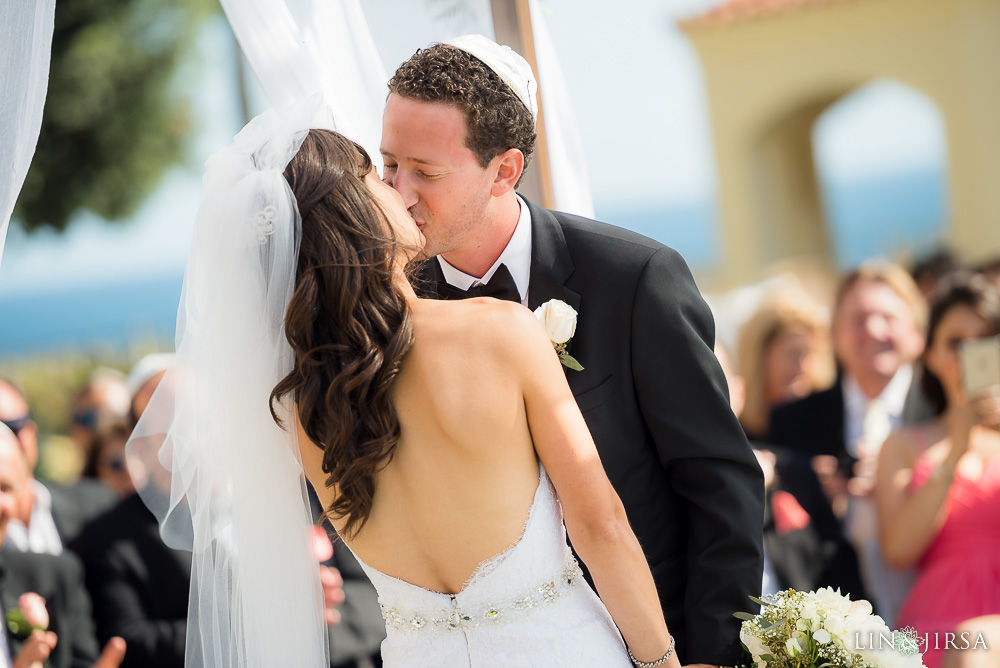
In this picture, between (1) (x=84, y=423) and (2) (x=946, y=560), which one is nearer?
(2) (x=946, y=560)

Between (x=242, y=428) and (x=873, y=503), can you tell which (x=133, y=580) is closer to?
(x=242, y=428)

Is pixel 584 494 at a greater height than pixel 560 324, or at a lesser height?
lesser

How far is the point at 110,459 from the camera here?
5.05m

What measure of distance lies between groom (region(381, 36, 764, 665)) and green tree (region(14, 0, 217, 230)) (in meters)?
10.3

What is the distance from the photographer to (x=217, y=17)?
12898mm

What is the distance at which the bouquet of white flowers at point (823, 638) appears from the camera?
7.28 ft

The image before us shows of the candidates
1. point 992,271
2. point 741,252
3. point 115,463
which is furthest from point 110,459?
point 741,252

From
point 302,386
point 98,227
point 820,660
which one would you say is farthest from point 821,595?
point 98,227

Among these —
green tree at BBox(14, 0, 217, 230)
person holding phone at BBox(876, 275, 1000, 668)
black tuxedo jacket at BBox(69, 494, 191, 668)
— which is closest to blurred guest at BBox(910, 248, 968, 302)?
person holding phone at BBox(876, 275, 1000, 668)

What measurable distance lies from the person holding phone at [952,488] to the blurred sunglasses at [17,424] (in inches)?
154

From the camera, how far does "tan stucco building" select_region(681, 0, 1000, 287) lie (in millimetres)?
12156

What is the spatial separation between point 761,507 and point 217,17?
480 inches

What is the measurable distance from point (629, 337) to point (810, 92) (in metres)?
12.3

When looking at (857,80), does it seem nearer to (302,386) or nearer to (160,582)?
(160,582)
